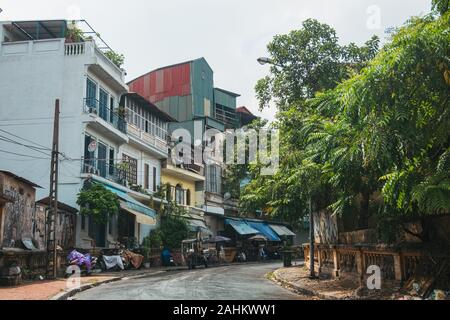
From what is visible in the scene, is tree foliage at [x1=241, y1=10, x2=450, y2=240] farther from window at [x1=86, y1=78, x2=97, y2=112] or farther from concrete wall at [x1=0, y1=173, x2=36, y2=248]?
window at [x1=86, y1=78, x2=97, y2=112]

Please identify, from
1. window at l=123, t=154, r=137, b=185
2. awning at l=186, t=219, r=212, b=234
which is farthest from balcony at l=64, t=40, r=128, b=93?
awning at l=186, t=219, r=212, b=234

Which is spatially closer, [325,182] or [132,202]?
[325,182]

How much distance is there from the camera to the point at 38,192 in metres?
27.0

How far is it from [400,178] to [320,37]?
17142 millimetres

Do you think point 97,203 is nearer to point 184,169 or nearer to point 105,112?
point 105,112

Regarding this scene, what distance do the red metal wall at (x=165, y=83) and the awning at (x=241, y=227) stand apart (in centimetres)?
1177

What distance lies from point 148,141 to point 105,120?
6178 millimetres

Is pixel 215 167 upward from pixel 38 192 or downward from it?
upward

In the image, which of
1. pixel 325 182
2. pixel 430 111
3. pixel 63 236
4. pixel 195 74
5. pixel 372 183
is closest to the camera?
pixel 430 111

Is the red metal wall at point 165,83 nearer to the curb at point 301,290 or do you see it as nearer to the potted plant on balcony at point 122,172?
the potted plant on balcony at point 122,172

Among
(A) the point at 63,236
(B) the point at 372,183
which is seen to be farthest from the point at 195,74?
(B) the point at 372,183

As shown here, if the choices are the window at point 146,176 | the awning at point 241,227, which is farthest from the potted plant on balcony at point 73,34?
the awning at point 241,227

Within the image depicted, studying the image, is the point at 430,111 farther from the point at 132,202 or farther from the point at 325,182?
the point at 132,202

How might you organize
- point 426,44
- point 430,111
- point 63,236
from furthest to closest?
1. point 63,236
2. point 430,111
3. point 426,44
